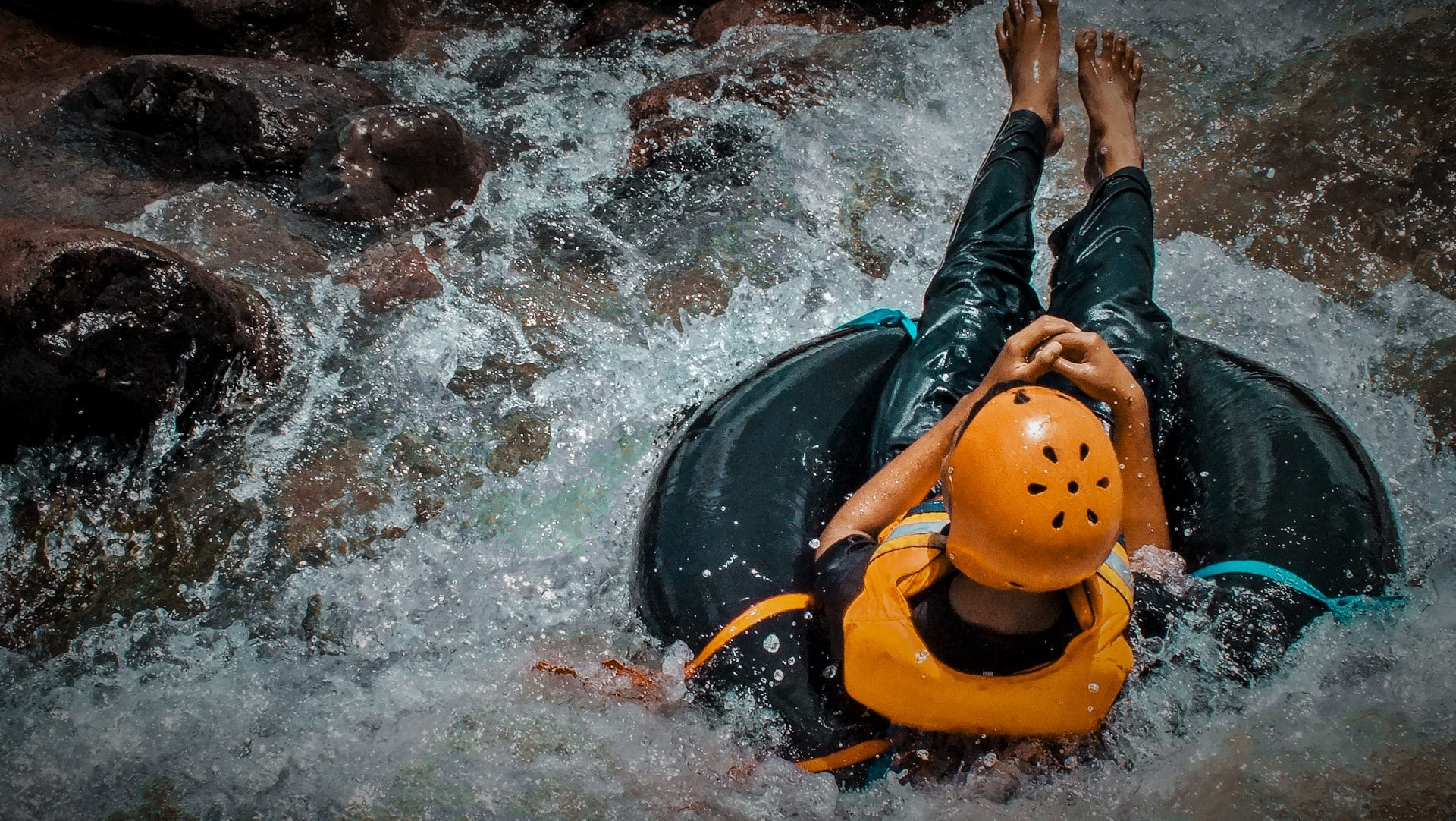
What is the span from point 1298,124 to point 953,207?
1868 mm

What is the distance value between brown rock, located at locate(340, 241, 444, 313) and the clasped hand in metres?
2.52

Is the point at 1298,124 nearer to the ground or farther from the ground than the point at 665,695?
farther from the ground

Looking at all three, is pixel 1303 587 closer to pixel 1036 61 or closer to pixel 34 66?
pixel 1036 61

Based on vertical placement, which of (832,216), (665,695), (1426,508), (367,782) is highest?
(832,216)

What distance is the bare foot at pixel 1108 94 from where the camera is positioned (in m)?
3.75

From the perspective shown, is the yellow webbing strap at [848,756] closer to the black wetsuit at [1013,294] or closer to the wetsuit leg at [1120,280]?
the black wetsuit at [1013,294]

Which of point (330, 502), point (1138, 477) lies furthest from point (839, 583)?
point (330, 502)

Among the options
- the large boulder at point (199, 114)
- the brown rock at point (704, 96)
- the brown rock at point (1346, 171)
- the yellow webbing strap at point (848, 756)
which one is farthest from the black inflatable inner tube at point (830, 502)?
the large boulder at point (199, 114)

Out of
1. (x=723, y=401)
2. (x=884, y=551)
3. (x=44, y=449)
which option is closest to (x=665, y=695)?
(x=884, y=551)

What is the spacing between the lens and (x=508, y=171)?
4.75 metres

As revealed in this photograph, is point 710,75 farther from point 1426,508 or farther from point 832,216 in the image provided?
point 1426,508

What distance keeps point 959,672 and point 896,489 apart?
617 mm

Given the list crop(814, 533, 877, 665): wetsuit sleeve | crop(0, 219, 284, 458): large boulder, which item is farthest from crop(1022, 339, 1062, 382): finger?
crop(0, 219, 284, 458): large boulder

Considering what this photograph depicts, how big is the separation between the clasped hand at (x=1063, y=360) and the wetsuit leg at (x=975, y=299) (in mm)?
557
